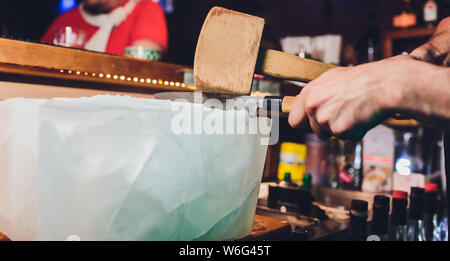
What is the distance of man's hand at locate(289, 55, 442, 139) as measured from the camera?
1.67 feet

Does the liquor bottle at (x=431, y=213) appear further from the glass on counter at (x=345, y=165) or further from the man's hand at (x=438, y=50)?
the man's hand at (x=438, y=50)

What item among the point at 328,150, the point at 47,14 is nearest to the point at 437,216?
the point at 328,150

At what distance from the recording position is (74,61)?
4.16ft

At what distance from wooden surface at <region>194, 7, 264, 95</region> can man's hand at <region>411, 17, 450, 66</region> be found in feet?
1.44

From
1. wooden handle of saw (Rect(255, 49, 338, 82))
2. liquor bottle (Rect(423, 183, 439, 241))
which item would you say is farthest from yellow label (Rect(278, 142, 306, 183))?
wooden handle of saw (Rect(255, 49, 338, 82))

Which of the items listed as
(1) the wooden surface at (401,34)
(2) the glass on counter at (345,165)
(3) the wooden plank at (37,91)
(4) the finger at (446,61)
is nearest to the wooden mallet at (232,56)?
(4) the finger at (446,61)

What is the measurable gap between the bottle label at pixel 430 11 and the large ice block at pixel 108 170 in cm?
327

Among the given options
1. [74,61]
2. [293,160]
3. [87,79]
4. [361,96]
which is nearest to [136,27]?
[87,79]

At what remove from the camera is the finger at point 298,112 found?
0.62 m

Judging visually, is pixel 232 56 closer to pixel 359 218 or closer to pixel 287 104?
pixel 287 104

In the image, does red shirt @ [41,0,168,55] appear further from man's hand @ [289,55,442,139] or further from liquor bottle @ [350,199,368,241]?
man's hand @ [289,55,442,139]
